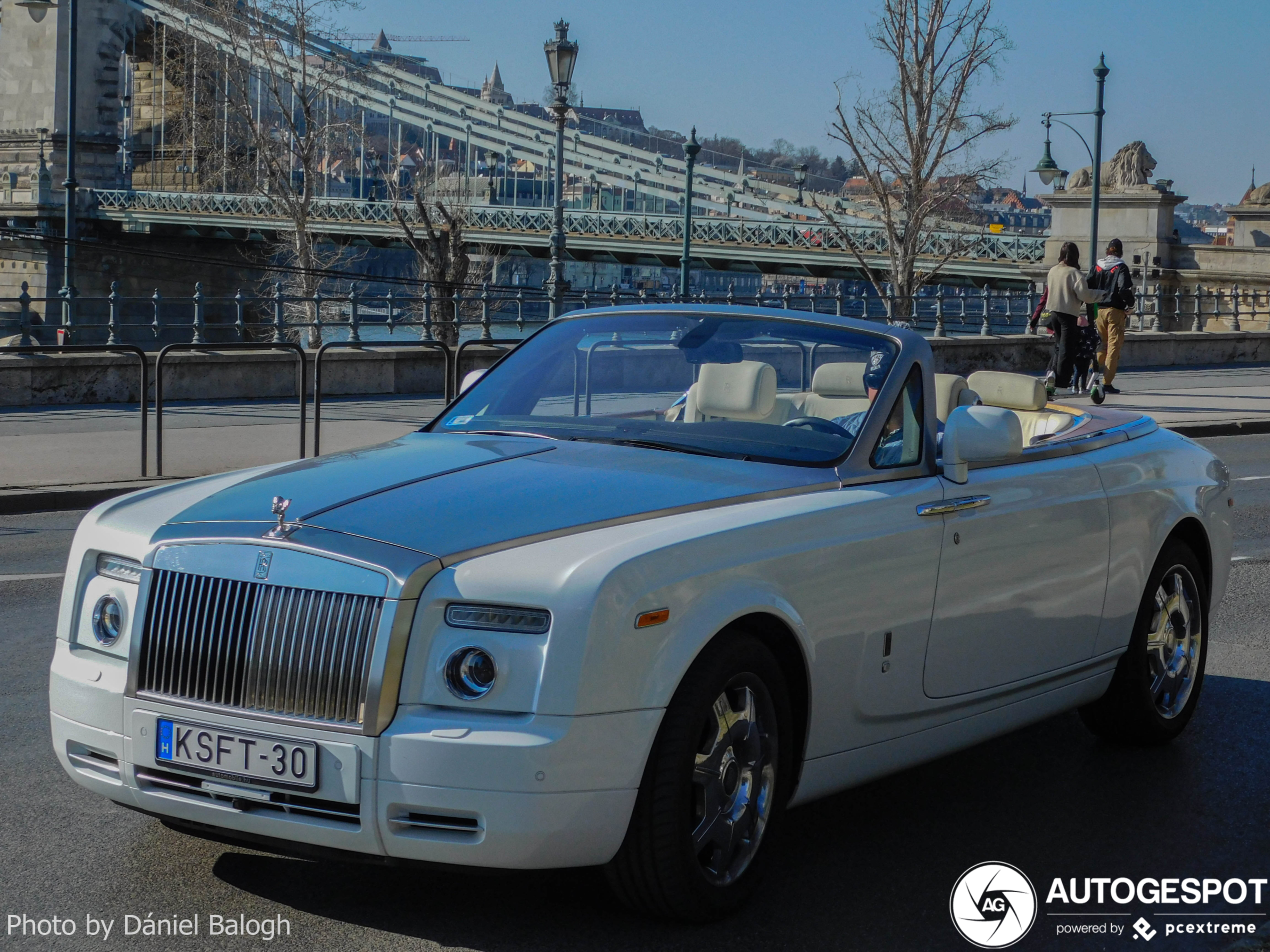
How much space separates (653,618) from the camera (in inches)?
138

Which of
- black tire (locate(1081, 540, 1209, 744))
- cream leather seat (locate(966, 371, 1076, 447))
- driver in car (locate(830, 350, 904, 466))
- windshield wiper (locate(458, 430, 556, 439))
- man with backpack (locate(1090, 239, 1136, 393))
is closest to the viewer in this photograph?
driver in car (locate(830, 350, 904, 466))

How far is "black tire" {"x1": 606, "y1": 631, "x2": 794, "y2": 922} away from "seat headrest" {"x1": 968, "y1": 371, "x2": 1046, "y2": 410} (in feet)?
7.77

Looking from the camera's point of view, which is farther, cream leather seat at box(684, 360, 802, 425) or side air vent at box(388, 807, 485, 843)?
cream leather seat at box(684, 360, 802, 425)

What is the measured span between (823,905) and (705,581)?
0.93 meters

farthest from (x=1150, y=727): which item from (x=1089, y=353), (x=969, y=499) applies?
(x=1089, y=353)

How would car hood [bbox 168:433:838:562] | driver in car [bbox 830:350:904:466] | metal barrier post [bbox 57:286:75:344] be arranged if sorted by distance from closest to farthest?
car hood [bbox 168:433:838:562] → driver in car [bbox 830:350:904:466] → metal barrier post [bbox 57:286:75:344]

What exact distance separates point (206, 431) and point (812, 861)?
510 inches

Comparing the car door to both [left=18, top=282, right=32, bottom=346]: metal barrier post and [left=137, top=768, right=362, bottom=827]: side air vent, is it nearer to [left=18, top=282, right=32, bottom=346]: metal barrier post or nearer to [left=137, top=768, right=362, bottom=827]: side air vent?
[left=137, top=768, right=362, bottom=827]: side air vent

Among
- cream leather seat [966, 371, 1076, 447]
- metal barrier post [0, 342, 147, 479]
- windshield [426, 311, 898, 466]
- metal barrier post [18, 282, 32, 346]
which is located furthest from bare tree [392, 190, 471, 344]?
windshield [426, 311, 898, 466]

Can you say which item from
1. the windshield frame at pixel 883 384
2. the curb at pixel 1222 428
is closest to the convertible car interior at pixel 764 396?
the windshield frame at pixel 883 384

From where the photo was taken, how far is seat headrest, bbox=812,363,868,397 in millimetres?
4824

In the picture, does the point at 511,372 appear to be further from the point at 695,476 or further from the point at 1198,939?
the point at 1198,939

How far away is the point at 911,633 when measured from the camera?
4.28m

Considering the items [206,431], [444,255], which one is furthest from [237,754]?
[444,255]
